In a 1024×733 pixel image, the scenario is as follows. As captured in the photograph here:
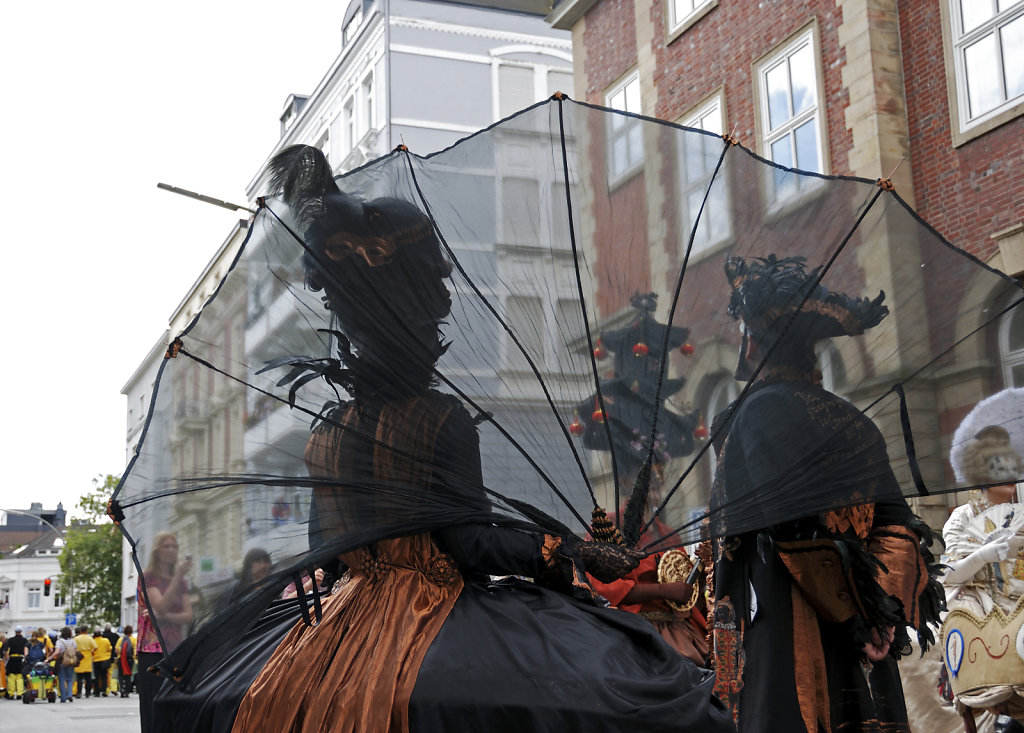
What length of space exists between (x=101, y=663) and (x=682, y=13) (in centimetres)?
1953

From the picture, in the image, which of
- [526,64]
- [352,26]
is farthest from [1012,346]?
[352,26]

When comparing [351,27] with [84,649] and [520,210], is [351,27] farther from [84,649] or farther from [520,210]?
[520,210]

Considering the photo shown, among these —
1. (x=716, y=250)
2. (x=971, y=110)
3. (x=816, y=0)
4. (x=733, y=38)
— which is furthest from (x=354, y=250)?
(x=733, y=38)

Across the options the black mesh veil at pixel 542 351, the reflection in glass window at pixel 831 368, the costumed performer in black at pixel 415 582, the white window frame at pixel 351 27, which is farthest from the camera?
the white window frame at pixel 351 27

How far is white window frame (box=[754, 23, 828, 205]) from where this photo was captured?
13523mm

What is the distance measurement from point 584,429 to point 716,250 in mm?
724

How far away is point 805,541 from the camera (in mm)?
4125

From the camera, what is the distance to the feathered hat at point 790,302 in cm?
368

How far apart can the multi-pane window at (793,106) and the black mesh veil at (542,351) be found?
1003cm

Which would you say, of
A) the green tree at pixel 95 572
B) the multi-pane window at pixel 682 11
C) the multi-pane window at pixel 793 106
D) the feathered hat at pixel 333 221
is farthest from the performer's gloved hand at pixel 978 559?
the green tree at pixel 95 572

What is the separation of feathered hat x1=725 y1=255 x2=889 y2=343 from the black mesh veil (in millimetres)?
31

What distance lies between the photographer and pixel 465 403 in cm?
337

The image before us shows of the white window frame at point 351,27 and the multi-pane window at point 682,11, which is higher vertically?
the white window frame at point 351,27

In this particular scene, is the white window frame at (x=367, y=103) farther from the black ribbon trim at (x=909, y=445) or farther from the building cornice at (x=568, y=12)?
the black ribbon trim at (x=909, y=445)
